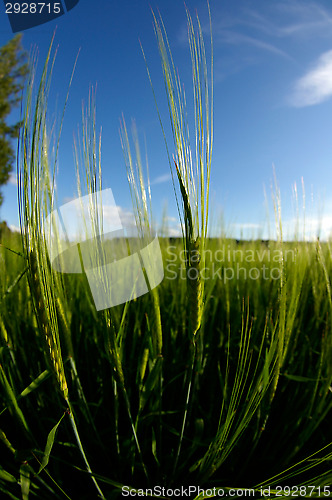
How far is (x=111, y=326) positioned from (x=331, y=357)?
0.46 meters

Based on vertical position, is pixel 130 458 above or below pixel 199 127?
below

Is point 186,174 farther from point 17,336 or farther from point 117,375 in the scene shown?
point 17,336

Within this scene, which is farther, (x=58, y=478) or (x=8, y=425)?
(x=8, y=425)

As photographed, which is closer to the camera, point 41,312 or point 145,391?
point 41,312

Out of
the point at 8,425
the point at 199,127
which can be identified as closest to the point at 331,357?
the point at 199,127

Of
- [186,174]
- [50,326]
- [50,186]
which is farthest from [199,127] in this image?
[50,326]

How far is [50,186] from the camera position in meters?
0.40

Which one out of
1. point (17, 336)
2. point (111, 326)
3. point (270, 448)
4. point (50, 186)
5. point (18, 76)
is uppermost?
point (18, 76)

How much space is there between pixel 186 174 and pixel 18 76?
33.0ft

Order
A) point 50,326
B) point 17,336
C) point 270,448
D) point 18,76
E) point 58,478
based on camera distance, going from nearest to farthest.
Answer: point 50,326 < point 58,478 < point 270,448 < point 17,336 < point 18,76

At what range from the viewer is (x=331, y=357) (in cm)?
60

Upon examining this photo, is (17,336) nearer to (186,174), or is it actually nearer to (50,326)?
(50,326)

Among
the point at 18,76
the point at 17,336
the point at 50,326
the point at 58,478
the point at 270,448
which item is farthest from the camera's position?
the point at 18,76

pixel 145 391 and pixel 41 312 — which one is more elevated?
pixel 41 312
